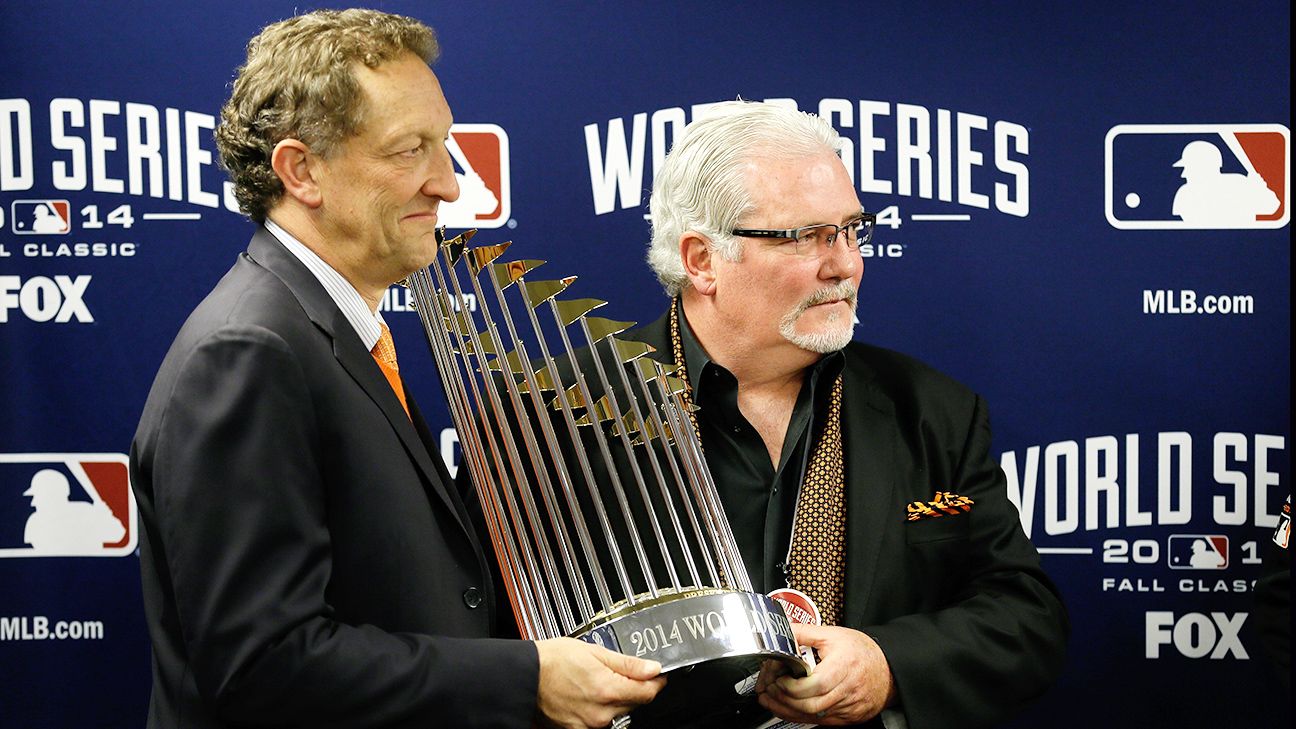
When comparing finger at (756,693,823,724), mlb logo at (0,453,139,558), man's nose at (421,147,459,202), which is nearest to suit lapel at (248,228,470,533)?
man's nose at (421,147,459,202)

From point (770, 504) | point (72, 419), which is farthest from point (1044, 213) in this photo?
point (72, 419)

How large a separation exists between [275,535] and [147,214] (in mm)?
1391

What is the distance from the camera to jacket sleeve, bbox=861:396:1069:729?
1.76 m

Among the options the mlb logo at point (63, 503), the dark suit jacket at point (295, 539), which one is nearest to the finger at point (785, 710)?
the dark suit jacket at point (295, 539)

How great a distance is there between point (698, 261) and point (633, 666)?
0.77 meters

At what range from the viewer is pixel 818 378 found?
197 centimetres

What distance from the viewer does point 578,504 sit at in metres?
A: 1.62

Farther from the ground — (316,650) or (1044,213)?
(1044,213)

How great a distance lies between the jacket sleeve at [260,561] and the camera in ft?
4.39

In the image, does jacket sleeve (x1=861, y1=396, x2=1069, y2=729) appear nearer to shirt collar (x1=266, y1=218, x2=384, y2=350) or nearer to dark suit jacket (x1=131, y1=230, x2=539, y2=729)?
dark suit jacket (x1=131, y1=230, x2=539, y2=729)

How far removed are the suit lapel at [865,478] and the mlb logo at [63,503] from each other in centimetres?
143

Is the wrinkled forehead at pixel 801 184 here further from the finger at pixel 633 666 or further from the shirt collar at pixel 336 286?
the finger at pixel 633 666

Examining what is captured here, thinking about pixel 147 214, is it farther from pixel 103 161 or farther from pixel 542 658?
pixel 542 658

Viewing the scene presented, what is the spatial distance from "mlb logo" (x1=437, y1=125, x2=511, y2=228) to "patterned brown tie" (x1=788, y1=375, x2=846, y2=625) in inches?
36.0
